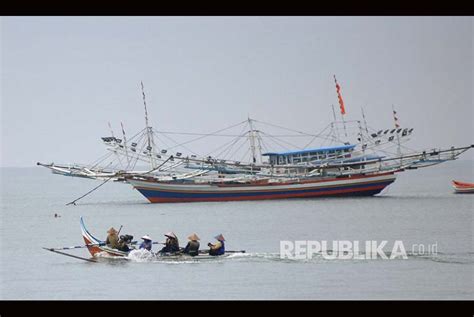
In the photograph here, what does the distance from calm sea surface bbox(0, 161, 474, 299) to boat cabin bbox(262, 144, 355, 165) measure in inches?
81.0

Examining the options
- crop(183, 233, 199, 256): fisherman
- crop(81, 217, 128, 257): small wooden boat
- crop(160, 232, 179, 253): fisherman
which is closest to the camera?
crop(183, 233, 199, 256): fisherman

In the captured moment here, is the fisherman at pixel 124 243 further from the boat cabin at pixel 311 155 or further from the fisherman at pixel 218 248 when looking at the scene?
the boat cabin at pixel 311 155

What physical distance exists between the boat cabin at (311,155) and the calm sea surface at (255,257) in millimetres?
2058

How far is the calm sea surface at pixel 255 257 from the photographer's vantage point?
23312 mm

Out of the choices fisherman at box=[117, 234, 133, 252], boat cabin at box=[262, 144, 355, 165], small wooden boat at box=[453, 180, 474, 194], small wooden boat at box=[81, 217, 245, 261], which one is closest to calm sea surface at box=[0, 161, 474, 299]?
small wooden boat at box=[81, 217, 245, 261]

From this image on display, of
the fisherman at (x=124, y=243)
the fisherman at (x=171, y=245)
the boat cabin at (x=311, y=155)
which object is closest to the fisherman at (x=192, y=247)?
the fisherman at (x=171, y=245)

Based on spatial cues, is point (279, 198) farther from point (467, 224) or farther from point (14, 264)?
point (14, 264)

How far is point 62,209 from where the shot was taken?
5038 cm

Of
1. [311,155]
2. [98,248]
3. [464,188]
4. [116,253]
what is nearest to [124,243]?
[116,253]

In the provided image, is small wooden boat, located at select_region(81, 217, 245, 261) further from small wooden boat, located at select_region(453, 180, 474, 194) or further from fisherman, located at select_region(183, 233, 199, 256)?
small wooden boat, located at select_region(453, 180, 474, 194)

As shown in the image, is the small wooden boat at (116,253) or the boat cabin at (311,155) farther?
the boat cabin at (311,155)

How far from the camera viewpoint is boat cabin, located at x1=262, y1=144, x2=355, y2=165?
4806 centimetres
